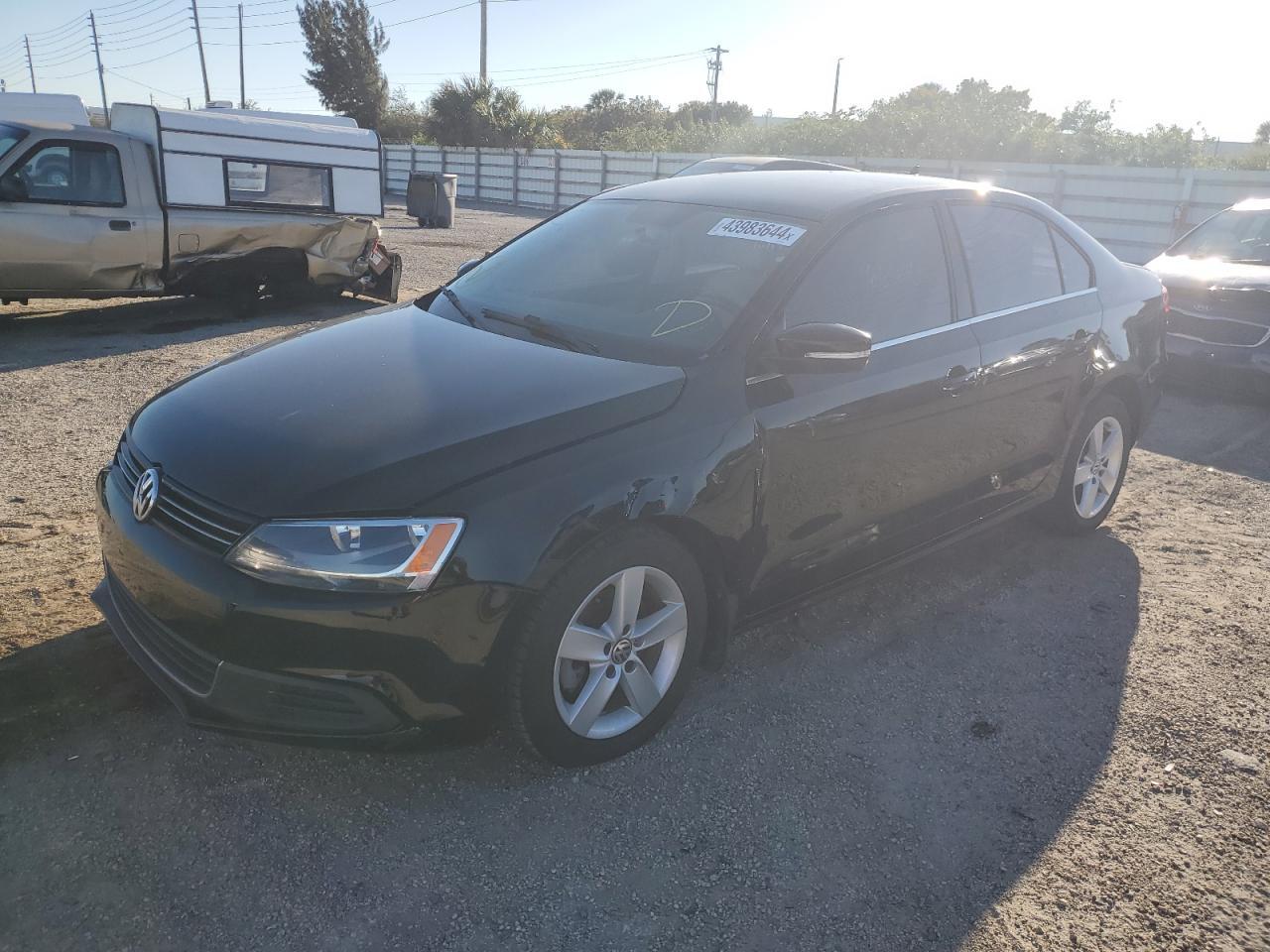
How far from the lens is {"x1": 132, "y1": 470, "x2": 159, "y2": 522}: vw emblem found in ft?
8.49

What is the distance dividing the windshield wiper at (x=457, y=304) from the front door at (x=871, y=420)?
44.4 inches

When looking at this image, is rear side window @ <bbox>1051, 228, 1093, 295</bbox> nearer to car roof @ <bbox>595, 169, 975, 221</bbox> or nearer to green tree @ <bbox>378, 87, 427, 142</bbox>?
car roof @ <bbox>595, 169, 975, 221</bbox>

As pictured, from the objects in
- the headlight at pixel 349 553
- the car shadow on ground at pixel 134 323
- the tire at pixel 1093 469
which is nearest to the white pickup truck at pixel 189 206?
the car shadow on ground at pixel 134 323

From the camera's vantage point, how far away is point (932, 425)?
3.54 m

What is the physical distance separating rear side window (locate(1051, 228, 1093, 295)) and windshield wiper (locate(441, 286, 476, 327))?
8.75 feet

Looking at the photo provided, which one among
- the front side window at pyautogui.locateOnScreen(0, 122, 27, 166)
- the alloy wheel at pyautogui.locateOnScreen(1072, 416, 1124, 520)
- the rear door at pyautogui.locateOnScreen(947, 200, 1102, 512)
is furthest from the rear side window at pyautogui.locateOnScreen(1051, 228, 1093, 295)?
the front side window at pyautogui.locateOnScreen(0, 122, 27, 166)

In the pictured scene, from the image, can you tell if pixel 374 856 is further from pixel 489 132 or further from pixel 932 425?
pixel 489 132

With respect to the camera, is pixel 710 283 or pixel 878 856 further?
pixel 710 283

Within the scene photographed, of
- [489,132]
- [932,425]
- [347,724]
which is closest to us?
[347,724]

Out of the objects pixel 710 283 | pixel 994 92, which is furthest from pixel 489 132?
pixel 710 283

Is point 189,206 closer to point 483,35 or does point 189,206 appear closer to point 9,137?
point 9,137

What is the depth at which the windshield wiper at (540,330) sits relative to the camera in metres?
3.11

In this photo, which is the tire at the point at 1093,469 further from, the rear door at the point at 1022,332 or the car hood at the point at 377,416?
the car hood at the point at 377,416

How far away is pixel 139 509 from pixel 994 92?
27911 mm
